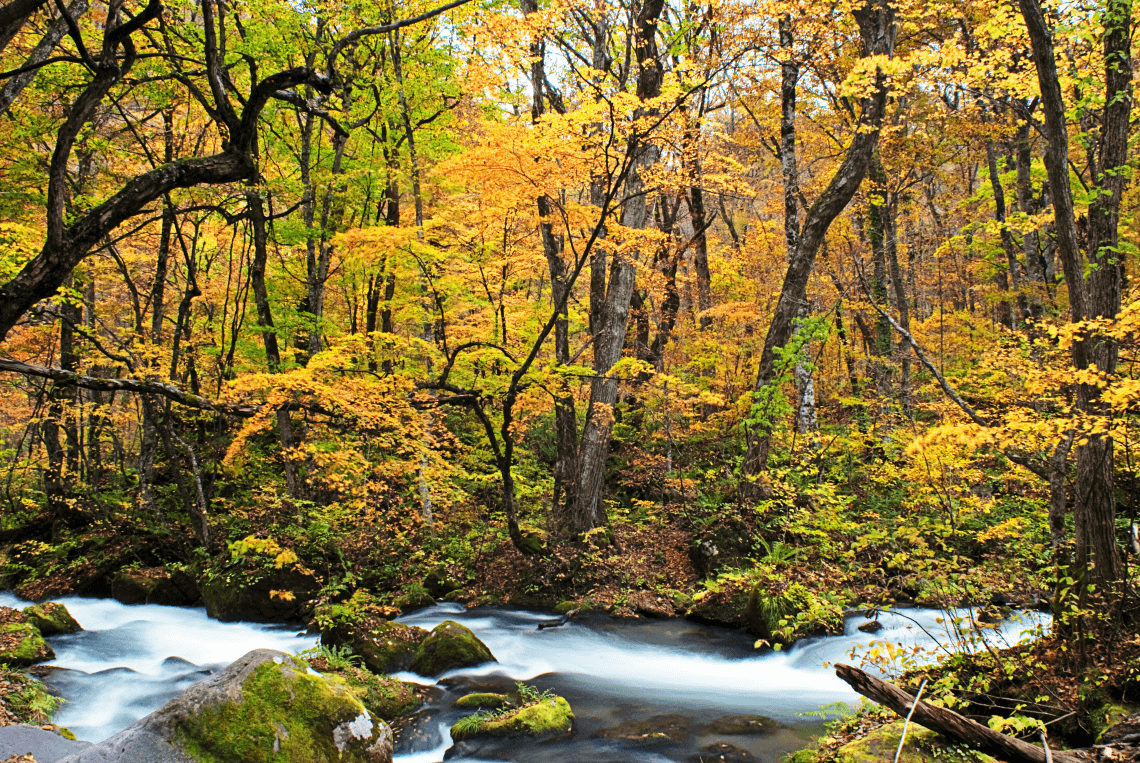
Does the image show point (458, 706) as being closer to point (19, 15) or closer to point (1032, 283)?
point (19, 15)

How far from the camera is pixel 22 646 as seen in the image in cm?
800

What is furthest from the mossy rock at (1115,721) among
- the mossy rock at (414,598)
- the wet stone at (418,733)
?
the mossy rock at (414,598)

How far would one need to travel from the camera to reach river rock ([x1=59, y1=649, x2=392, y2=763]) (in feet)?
13.7

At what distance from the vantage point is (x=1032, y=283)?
40.5 feet

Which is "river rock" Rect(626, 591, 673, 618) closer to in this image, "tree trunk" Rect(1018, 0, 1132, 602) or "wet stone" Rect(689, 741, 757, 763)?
"wet stone" Rect(689, 741, 757, 763)

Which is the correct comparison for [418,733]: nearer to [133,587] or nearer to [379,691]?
[379,691]

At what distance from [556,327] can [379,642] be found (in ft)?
25.3

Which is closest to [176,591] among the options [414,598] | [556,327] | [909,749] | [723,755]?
[414,598]

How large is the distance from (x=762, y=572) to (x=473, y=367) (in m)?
6.46

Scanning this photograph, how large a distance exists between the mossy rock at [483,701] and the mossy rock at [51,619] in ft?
23.1

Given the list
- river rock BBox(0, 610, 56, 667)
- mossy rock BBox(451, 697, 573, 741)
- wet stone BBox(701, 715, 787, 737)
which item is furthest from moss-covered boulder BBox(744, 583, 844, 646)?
river rock BBox(0, 610, 56, 667)

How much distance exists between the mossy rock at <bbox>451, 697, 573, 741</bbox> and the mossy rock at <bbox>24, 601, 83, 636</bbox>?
289 inches

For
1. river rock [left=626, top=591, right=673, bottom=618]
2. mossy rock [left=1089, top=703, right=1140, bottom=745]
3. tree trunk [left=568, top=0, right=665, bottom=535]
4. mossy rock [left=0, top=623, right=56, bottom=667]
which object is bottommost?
river rock [left=626, top=591, right=673, bottom=618]

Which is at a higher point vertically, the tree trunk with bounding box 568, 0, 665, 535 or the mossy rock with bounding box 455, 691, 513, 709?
the tree trunk with bounding box 568, 0, 665, 535
